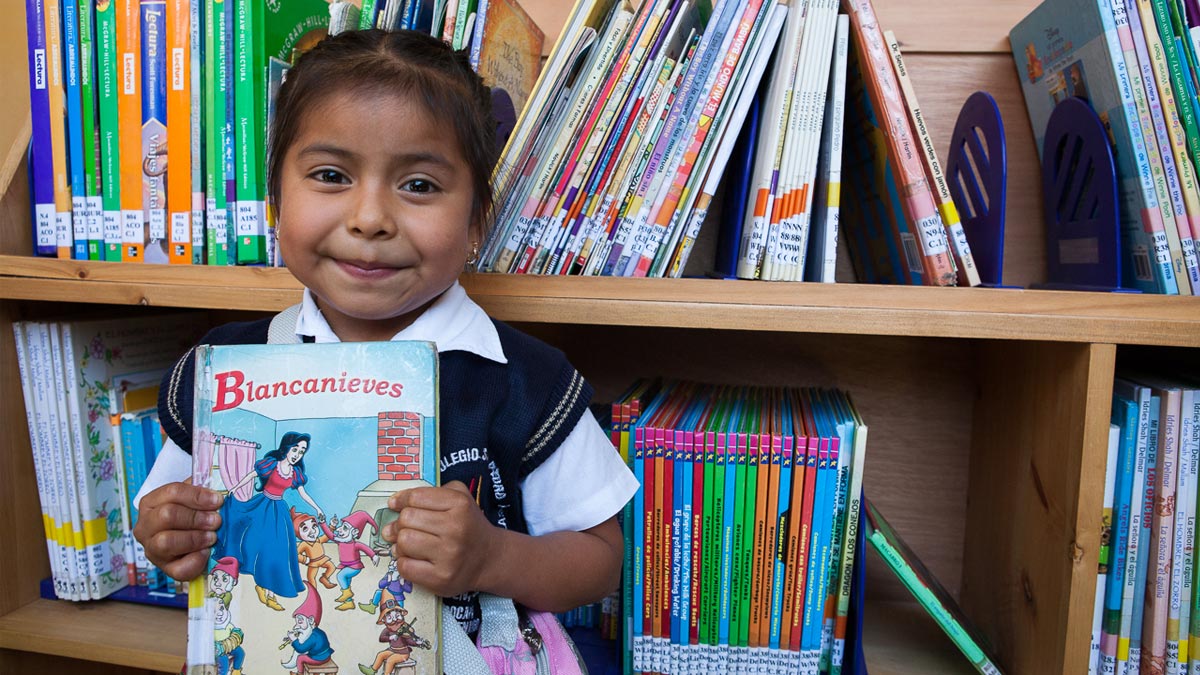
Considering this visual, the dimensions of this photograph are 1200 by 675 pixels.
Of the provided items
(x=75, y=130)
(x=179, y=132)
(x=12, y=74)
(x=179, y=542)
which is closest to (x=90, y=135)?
(x=75, y=130)

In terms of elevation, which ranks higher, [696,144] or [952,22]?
[952,22]

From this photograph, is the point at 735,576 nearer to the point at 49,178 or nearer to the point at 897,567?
the point at 897,567

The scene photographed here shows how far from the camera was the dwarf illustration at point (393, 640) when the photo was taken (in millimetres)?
609

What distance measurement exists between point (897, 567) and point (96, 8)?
3.81ft

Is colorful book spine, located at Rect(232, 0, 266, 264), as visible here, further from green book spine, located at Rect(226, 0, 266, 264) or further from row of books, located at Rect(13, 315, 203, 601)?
row of books, located at Rect(13, 315, 203, 601)

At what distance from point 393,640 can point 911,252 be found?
681 millimetres

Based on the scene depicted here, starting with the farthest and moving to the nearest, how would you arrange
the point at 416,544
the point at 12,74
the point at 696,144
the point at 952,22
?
the point at 12,74 < the point at 952,22 < the point at 696,144 < the point at 416,544

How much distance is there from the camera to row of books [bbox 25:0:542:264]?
90 centimetres

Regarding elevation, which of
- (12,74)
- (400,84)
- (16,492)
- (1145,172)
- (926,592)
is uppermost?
(12,74)

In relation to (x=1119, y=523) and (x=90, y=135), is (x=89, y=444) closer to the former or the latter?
(x=90, y=135)

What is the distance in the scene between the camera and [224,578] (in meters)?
0.62

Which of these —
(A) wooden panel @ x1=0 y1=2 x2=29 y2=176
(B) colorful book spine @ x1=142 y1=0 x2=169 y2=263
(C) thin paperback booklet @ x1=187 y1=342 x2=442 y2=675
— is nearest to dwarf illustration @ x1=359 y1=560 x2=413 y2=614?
(C) thin paperback booklet @ x1=187 y1=342 x2=442 y2=675

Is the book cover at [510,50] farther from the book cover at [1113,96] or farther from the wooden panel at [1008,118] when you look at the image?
the book cover at [1113,96]

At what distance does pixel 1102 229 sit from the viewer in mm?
830
